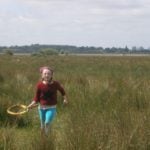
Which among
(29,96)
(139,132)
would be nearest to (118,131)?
(139,132)

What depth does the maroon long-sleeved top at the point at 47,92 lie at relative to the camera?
9.23 meters

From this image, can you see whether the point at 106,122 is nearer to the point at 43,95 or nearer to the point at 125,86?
the point at 43,95

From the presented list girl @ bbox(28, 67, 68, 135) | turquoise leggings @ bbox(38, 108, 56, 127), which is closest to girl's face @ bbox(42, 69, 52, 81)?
girl @ bbox(28, 67, 68, 135)

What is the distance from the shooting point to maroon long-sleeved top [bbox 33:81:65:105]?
923cm

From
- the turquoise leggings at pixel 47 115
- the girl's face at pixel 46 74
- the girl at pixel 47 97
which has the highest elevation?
the girl's face at pixel 46 74

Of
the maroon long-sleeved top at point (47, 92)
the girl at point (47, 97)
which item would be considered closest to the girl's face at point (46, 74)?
the girl at point (47, 97)

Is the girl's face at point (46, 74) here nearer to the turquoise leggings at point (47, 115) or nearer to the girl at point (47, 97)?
the girl at point (47, 97)

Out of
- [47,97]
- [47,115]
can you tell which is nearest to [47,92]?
[47,97]

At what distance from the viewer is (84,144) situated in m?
6.54

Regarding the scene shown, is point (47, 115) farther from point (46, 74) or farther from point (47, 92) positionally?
point (46, 74)

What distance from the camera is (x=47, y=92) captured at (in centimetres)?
923

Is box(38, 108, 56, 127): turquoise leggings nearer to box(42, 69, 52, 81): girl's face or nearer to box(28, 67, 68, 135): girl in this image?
box(28, 67, 68, 135): girl

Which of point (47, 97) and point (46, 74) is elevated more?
point (46, 74)

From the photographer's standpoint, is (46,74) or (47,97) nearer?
(46,74)
